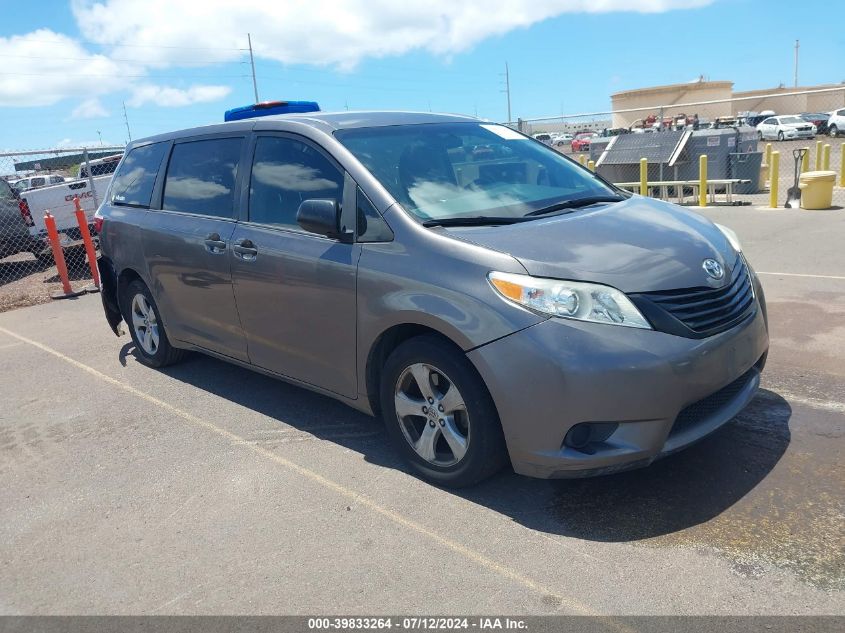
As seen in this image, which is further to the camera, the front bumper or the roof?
the roof

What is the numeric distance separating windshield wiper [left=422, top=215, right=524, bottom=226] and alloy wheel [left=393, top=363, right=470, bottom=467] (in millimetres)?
719

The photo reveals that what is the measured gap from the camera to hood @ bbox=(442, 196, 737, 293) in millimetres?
3182

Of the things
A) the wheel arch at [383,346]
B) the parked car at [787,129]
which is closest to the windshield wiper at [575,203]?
the wheel arch at [383,346]

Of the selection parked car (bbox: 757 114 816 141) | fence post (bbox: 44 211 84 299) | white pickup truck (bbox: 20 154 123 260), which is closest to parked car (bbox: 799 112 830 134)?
parked car (bbox: 757 114 816 141)

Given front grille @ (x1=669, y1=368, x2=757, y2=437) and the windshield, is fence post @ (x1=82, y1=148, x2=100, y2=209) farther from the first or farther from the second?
front grille @ (x1=669, y1=368, x2=757, y2=437)

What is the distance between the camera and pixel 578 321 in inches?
120

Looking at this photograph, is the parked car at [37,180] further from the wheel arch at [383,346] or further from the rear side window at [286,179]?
the wheel arch at [383,346]

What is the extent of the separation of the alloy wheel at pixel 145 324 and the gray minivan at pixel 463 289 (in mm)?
802

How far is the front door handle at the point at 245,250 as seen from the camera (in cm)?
437

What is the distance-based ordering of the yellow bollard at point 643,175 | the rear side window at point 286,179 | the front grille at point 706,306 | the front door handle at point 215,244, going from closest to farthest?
the front grille at point 706,306 → the rear side window at point 286,179 → the front door handle at point 215,244 → the yellow bollard at point 643,175

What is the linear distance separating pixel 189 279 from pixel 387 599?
2985 millimetres

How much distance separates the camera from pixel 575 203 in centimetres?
406

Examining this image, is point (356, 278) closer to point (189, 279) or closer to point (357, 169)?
point (357, 169)

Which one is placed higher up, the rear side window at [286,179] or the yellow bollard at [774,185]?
the rear side window at [286,179]
